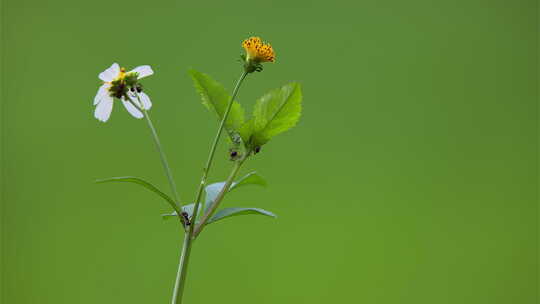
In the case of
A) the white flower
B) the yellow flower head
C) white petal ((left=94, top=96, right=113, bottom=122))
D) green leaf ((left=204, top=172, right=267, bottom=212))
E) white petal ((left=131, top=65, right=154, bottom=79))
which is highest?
the yellow flower head

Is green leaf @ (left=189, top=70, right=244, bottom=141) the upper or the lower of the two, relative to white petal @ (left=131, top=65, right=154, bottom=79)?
lower

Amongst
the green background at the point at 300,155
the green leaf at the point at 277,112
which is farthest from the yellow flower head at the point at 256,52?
the green background at the point at 300,155

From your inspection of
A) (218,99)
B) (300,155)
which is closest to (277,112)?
(218,99)

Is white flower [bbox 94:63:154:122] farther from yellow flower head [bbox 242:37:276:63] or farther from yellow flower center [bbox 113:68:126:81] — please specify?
yellow flower head [bbox 242:37:276:63]

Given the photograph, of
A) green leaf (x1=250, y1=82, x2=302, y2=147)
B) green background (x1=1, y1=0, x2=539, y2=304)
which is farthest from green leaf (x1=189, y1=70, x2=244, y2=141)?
green background (x1=1, y1=0, x2=539, y2=304)

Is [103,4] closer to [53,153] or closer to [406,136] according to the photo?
[53,153]

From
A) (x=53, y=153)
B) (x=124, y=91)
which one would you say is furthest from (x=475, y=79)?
(x=124, y=91)

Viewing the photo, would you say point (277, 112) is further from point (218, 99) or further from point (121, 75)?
point (121, 75)
